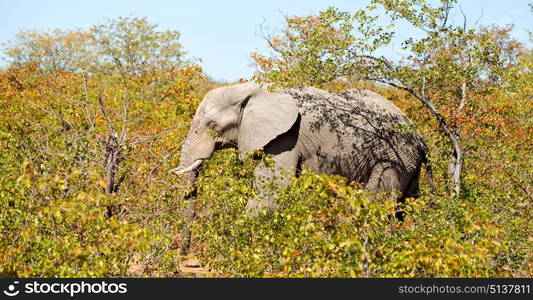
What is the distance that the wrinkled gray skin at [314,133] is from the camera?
1047 cm

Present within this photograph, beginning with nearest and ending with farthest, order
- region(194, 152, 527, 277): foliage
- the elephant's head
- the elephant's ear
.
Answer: region(194, 152, 527, 277): foliage < the elephant's ear < the elephant's head

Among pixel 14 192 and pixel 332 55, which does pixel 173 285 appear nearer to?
pixel 14 192

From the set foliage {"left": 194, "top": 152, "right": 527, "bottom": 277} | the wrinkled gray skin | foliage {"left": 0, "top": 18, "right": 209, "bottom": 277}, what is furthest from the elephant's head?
foliage {"left": 194, "top": 152, "right": 527, "bottom": 277}

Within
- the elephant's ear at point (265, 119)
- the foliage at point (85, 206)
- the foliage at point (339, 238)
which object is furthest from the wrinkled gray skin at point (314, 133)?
the foliage at point (339, 238)

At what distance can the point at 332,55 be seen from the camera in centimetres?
1007

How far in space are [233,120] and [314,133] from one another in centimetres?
153

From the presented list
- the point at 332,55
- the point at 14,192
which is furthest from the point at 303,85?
the point at 14,192

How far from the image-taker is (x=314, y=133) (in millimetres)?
10469

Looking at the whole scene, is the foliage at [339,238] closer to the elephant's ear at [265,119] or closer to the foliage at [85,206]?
the foliage at [85,206]

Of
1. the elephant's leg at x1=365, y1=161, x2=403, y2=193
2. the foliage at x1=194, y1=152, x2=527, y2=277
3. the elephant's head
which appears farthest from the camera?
the elephant's leg at x1=365, y1=161, x2=403, y2=193

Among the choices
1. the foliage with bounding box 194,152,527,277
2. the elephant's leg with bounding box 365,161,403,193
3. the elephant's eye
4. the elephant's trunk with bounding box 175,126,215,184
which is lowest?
the foliage with bounding box 194,152,527,277

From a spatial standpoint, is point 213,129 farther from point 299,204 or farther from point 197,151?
point 299,204

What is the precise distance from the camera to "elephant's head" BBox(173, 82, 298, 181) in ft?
34.5

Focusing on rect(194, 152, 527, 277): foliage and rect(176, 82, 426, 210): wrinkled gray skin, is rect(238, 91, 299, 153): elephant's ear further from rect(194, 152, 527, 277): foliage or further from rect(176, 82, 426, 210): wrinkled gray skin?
rect(194, 152, 527, 277): foliage
